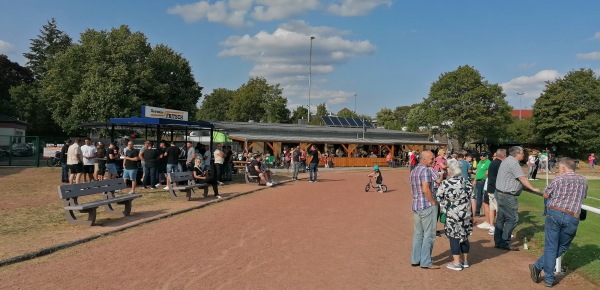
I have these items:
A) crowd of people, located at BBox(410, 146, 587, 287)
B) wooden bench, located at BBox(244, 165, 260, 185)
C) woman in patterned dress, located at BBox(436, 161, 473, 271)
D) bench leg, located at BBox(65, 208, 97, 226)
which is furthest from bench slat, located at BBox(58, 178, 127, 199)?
wooden bench, located at BBox(244, 165, 260, 185)

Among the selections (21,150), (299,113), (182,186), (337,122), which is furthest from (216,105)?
(182,186)

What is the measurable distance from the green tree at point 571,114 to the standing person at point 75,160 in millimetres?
54006

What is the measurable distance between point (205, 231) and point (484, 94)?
57.3 metres

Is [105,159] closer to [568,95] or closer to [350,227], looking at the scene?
[350,227]

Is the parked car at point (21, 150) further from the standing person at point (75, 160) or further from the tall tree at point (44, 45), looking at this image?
the tall tree at point (44, 45)

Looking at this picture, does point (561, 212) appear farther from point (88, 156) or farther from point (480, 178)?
point (88, 156)

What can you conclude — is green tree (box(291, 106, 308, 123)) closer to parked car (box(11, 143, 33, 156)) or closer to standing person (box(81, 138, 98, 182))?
parked car (box(11, 143, 33, 156))

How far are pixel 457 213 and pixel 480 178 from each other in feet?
17.6

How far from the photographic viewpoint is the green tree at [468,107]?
5909 centimetres

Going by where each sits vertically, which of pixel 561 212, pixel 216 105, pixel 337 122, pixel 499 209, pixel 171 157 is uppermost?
pixel 216 105

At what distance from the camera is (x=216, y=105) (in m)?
87.7

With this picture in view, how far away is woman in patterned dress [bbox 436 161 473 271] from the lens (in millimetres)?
6797

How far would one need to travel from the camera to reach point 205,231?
30.7ft

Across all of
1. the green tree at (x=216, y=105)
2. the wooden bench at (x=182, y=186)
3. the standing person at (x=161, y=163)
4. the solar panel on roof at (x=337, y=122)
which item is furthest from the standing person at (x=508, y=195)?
the green tree at (x=216, y=105)
